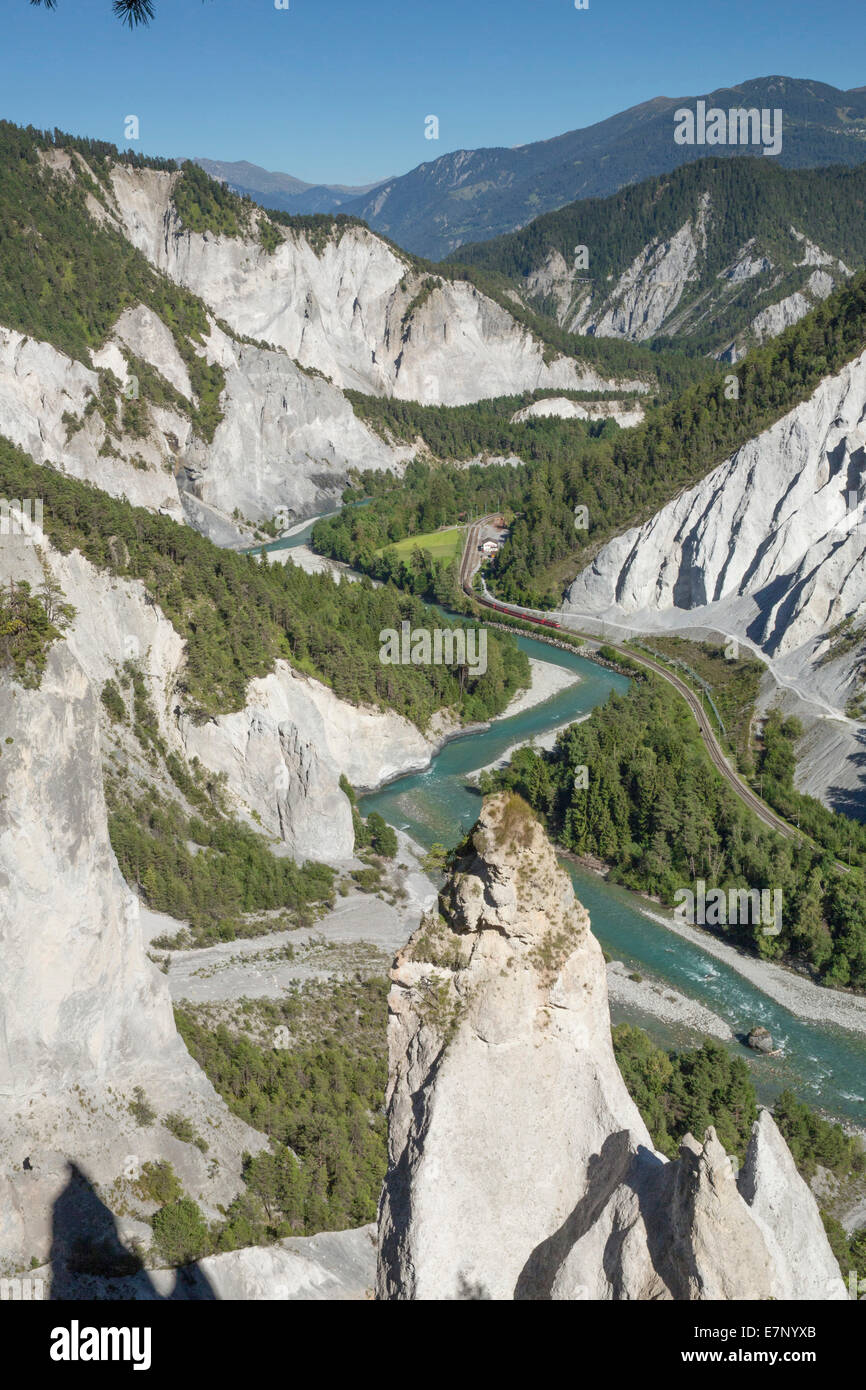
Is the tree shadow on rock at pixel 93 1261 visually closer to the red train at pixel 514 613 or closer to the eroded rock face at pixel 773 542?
the eroded rock face at pixel 773 542

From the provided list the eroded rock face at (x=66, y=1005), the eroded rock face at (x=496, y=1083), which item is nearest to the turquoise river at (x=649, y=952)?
the eroded rock face at (x=66, y=1005)

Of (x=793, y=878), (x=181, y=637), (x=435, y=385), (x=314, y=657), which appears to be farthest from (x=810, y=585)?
(x=435, y=385)

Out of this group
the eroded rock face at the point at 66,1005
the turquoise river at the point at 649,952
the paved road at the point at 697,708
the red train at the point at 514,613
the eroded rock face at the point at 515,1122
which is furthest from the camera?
the red train at the point at 514,613

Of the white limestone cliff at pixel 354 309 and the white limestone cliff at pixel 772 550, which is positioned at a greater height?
the white limestone cliff at pixel 354 309

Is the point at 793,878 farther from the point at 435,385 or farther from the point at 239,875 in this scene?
the point at 435,385

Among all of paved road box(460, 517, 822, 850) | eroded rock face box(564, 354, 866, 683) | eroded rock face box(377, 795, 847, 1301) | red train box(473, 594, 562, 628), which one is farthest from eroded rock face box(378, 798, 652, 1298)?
red train box(473, 594, 562, 628)

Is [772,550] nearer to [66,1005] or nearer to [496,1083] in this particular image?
[66,1005]
